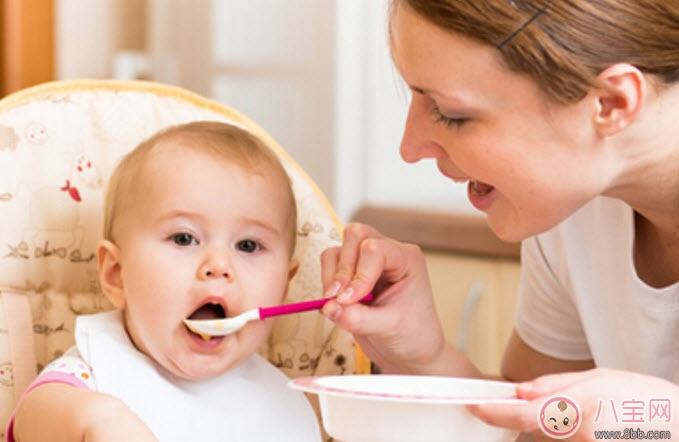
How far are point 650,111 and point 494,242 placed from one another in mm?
765

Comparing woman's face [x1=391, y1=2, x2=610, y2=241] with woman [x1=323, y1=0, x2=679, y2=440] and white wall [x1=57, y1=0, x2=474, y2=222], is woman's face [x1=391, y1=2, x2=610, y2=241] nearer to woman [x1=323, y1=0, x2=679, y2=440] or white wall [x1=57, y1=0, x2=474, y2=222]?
woman [x1=323, y1=0, x2=679, y2=440]

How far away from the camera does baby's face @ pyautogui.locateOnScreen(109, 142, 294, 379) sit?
1.13 metres

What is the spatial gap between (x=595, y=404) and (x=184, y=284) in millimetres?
511

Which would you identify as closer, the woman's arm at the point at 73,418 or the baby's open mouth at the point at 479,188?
the woman's arm at the point at 73,418

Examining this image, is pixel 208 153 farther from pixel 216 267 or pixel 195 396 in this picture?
pixel 195 396

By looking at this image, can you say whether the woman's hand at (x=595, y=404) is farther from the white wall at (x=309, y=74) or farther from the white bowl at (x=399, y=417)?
the white wall at (x=309, y=74)

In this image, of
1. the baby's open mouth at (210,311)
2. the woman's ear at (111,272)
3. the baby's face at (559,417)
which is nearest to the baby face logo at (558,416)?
Result: the baby's face at (559,417)

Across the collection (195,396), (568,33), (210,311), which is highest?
(568,33)

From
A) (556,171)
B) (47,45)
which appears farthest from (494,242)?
(47,45)

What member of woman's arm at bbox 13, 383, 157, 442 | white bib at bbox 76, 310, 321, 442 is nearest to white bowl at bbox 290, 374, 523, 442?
woman's arm at bbox 13, 383, 157, 442

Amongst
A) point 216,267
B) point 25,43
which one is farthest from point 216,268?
point 25,43

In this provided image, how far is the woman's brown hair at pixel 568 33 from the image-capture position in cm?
92

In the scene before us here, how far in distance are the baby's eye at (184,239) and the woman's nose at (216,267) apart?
0.03m

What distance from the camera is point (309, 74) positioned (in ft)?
6.81
